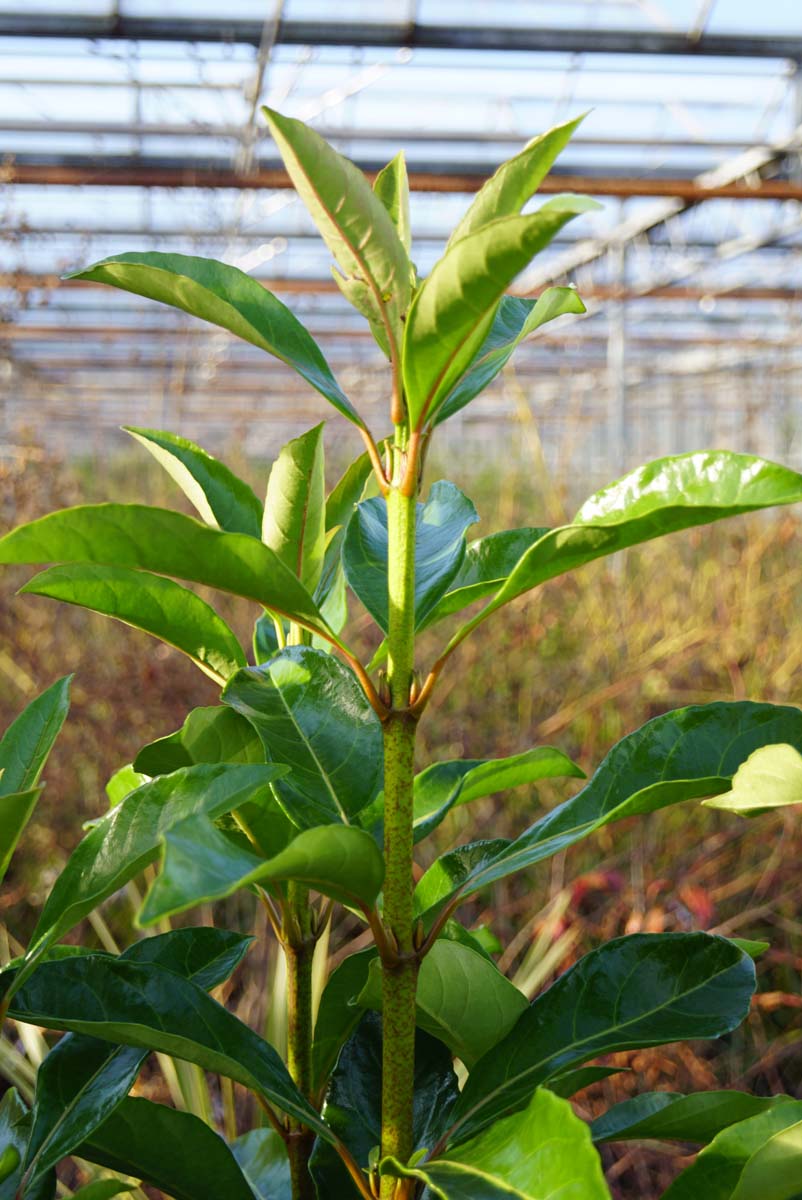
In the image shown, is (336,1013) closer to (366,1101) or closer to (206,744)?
(366,1101)

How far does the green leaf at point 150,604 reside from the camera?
58 centimetres

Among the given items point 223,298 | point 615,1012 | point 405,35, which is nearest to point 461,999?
point 615,1012

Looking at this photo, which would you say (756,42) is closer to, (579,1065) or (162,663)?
(162,663)

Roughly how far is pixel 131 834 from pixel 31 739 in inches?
5.0

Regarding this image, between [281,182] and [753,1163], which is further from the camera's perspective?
[281,182]

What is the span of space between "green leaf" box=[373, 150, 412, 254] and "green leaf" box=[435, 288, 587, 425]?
0.24 ft

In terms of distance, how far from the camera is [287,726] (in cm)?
61

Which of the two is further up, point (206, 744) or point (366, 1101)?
point (206, 744)

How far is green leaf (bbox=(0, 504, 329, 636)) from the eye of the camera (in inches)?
19.6

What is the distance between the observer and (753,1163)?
515 mm

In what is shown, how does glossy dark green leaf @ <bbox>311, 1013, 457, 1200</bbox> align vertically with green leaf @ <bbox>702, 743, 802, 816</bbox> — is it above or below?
below

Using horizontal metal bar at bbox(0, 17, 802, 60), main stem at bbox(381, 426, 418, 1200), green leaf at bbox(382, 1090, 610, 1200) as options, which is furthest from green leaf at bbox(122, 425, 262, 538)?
horizontal metal bar at bbox(0, 17, 802, 60)

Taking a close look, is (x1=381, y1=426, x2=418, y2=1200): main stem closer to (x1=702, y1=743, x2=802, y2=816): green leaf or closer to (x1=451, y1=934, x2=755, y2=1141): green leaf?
(x1=451, y1=934, x2=755, y2=1141): green leaf

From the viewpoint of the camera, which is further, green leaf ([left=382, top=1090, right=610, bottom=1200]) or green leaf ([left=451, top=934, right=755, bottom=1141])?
green leaf ([left=451, top=934, right=755, bottom=1141])
